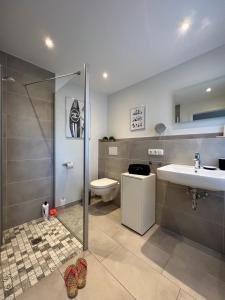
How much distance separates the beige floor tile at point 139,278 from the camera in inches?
40.3

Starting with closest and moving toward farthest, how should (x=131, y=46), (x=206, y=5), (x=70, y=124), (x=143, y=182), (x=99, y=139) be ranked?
(x=206, y=5), (x=131, y=46), (x=143, y=182), (x=70, y=124), (x=99, y=139)

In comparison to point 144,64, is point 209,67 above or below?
below

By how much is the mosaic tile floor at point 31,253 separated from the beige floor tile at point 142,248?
1.72 ft

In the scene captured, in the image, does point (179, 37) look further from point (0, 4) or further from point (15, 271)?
point (15, 271)

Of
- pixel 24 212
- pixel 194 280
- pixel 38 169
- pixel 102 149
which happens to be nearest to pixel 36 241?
pixel 24 212

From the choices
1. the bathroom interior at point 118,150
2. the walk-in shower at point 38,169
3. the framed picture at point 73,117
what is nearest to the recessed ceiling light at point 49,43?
the bathroom interior at point 118,150

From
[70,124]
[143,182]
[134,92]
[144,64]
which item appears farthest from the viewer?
[134,92]

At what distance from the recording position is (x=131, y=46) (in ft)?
5.06

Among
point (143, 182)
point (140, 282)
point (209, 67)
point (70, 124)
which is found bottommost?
point (140, 282)

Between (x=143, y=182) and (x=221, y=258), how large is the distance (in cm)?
107

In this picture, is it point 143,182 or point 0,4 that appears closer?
point 0,4

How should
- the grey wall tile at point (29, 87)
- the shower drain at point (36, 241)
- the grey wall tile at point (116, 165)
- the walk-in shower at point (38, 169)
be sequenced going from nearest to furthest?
the walk-in shower at point (38, 169)
the shower drain at point (36, 241)
the grey wall tile at point (29, 87)
the grey wall tile at point (116, 165)

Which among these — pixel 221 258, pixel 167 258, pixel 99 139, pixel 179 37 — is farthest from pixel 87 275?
pixel 179 37

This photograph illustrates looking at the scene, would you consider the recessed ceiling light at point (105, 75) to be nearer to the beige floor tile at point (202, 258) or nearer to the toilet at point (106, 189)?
the toilet at point (106, 189)
